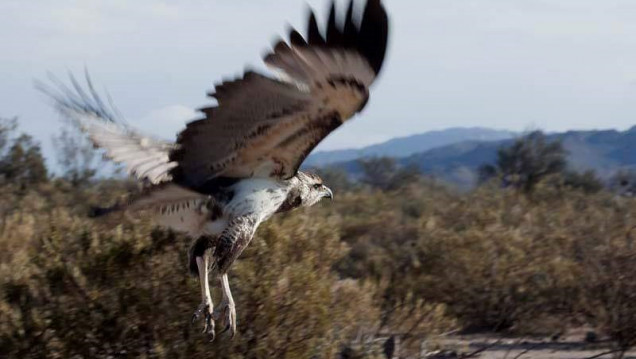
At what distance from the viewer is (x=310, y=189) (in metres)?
6.86

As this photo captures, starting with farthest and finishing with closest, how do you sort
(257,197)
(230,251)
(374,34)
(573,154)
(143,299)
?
(573,154), (143,299), (257,197), (230,251), (374,34)

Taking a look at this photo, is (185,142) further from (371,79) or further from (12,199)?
(12,199)

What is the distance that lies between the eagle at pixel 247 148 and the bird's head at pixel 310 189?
0.01 m

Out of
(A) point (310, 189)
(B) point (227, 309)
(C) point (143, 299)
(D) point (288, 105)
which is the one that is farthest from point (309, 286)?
A: (D) point (288, 105)

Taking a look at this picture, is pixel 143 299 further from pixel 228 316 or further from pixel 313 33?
pixel 313 33

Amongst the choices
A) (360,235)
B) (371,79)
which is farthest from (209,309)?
(360,235)

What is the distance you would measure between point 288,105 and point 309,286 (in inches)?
62.6

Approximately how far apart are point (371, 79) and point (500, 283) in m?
6.66

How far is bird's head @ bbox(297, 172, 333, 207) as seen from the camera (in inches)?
267

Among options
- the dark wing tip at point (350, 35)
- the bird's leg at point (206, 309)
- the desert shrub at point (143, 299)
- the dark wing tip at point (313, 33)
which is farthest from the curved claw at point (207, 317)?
the dark wing tip at point (313, 33)

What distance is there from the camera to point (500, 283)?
38.1ft

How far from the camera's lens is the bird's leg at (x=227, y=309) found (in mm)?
6223

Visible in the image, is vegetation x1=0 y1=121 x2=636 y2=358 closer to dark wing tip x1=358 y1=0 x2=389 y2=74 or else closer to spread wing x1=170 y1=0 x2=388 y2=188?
spread wing x1=170 y1=0 x2=388 y2=188

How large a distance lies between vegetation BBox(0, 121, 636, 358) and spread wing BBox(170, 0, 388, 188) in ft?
2.57
